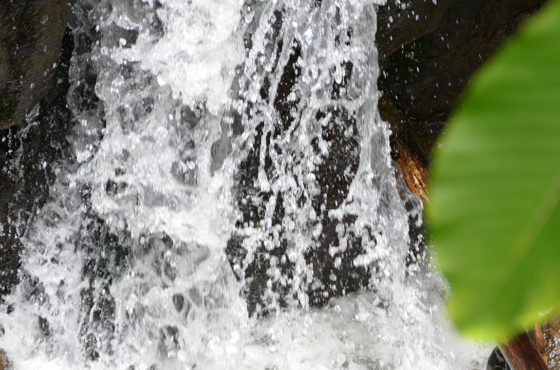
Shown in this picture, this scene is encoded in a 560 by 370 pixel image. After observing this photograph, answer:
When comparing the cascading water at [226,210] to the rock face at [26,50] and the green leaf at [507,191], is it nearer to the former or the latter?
the rock face at [26,50]

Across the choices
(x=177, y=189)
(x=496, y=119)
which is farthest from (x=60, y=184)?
(x=496, y=119)

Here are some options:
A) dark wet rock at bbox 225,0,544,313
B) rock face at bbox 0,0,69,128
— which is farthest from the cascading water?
rock face at bbox 0,0,69,128

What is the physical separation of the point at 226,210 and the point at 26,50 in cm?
92

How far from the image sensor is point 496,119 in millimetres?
155

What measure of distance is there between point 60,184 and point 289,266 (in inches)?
38.2

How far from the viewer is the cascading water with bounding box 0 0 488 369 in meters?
1.94

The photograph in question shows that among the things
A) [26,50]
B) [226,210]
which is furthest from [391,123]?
[26,50]

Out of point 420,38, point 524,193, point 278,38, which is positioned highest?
point 278,38

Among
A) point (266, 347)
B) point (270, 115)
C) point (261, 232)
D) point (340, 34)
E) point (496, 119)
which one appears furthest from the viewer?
point (266, 347)

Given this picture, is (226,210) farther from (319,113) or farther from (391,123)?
(391,123)

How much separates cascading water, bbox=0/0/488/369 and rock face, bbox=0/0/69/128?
175 millimetres

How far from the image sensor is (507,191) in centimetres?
16

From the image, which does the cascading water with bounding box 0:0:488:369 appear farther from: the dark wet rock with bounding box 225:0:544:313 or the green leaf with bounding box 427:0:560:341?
the green leaf with bounding box 427:0:560:341

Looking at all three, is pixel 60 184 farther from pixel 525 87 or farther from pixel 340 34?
pixel 525 87
